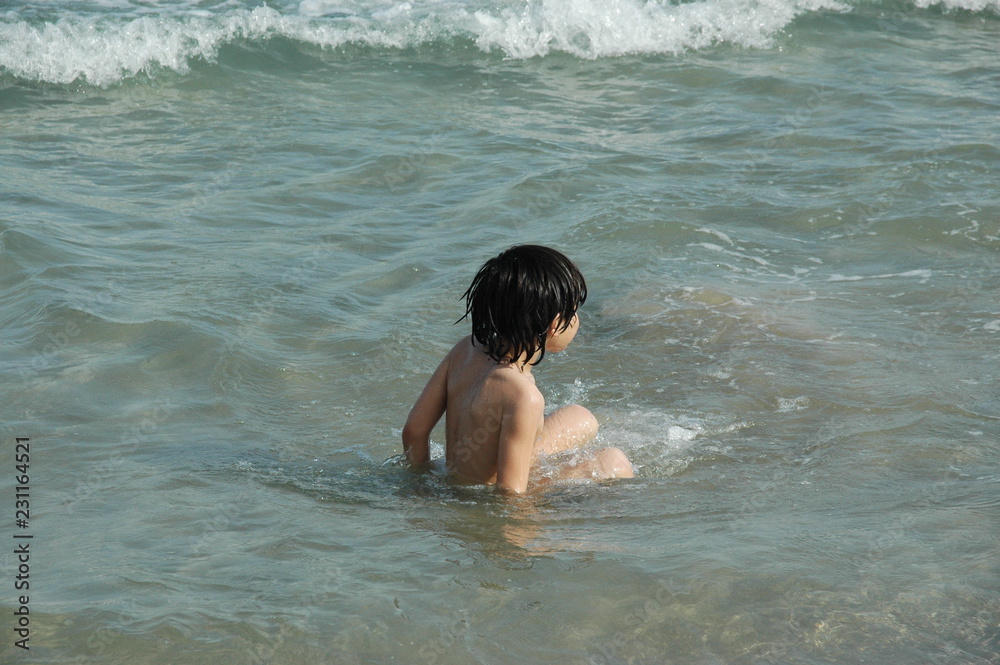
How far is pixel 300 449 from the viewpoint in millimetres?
4355

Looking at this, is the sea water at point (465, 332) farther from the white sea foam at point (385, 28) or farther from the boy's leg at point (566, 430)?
the boy's leg at point (566, 430)

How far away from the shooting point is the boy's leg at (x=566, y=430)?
4.05m

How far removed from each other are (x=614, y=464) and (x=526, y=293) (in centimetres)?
93

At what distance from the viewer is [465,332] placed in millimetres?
5688

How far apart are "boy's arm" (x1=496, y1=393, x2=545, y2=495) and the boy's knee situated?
1.34 ft

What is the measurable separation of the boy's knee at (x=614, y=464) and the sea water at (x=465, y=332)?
88mm

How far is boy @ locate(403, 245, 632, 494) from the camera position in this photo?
3475mm

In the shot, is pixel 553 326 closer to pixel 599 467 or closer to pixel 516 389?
pixel 516 389

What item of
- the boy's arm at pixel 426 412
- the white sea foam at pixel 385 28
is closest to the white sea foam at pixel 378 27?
the white sea foam at pixel 385 28

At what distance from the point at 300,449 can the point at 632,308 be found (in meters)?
2.37

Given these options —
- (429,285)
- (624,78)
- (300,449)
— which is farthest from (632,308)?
(624,78)

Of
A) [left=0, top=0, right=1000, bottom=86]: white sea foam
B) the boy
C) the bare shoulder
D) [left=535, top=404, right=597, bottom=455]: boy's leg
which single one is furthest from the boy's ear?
[left=0, top=0, right=1000, bottom=86]: white sea foam

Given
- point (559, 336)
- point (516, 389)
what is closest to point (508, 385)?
point (516, 389)

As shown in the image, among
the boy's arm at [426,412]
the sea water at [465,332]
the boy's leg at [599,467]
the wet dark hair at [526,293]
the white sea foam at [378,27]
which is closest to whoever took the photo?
the sea water at [465,332]
